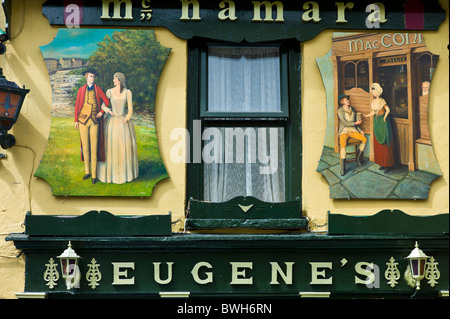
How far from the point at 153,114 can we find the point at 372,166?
2749 millimetres

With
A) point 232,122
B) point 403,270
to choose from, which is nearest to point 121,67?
point 232,122

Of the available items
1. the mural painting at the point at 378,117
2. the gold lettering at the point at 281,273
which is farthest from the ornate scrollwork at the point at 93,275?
the mural painting at the point at 378,117

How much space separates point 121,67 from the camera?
814 cm

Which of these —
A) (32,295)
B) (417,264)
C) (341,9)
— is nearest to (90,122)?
(32,295)

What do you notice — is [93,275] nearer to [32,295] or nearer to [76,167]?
[32,295]

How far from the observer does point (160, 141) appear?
26.6ft

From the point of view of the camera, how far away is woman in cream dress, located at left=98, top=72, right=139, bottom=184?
7969 millimetres

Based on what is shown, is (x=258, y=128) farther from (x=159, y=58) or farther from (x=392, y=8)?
(x=392, y=8)

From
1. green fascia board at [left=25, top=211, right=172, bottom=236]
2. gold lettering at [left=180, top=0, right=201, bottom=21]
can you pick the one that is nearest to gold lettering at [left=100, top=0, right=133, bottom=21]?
gold lettering at [left=180, top=0, right=201, bottom=21]

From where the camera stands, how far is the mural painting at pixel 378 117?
8039mm

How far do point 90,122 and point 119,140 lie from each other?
1.37 feet

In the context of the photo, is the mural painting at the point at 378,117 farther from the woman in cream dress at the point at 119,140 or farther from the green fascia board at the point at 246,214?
the woman in cream dress at the point at 119,140

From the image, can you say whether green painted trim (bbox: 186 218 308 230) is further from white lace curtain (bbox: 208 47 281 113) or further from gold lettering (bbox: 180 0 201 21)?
gold lettering (bbox: 180 0 201 21)

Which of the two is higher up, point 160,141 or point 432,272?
point 160,141
